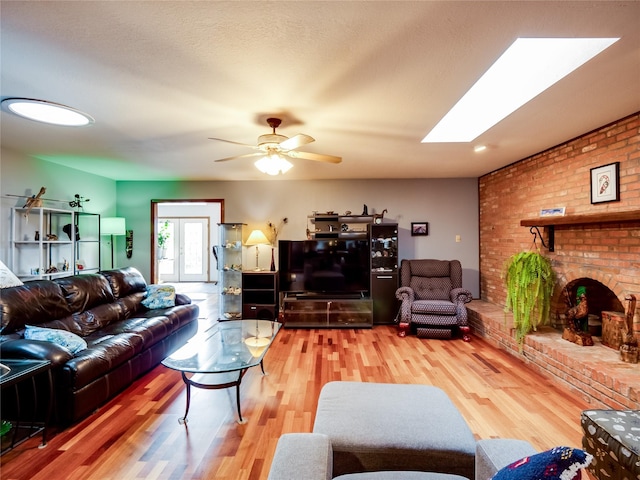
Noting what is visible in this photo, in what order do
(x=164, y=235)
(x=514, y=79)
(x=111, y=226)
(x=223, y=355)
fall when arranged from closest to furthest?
(x=514, y=79), (x=223, y=355), (x=111, y=226), (x=164, y=235)

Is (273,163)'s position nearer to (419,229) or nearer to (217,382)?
(217,382)

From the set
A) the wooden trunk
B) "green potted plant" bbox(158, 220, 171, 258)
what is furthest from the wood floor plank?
"green potted plant" bbox(158, 220, 171, 258)

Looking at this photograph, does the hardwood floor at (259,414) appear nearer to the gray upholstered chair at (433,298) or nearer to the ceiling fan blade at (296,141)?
the gray upholstered chair at (433,298)

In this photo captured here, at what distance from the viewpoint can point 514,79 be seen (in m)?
2.48

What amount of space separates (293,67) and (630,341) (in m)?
3.38

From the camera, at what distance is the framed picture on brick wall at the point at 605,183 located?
Answer: 9.38ft

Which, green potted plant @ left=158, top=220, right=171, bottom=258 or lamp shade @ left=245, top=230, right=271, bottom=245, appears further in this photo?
green potted plant @ left=158, top=220, right=171, bottom=258

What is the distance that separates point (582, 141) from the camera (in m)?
3.26

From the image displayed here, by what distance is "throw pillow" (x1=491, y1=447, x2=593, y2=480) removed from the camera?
67 centimetres

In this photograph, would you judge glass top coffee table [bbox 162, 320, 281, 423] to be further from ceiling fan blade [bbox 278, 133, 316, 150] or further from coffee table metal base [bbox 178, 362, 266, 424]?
ceiling fan blade [bbox 278, 133, 316, 150]

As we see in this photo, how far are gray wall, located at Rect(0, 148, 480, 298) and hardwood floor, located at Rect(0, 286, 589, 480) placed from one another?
2156mm

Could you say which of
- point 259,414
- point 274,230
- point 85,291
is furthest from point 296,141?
point 274,230

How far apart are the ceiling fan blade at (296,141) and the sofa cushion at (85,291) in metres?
2.60

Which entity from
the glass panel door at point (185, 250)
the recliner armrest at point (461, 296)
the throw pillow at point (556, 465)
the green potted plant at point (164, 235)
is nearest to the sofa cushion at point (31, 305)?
the throw pillow at point (556, 465)
